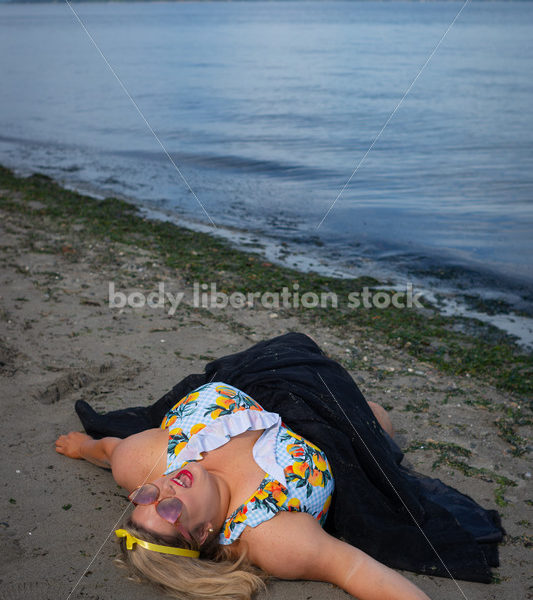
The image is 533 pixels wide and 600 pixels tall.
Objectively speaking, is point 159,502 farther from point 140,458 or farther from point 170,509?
point 140,458

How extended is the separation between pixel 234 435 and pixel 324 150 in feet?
43.4

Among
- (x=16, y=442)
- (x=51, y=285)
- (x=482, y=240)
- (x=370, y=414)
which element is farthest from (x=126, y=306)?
(x=482, y=240)

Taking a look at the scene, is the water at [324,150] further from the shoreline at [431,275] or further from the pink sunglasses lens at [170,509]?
the pink sunglasses lens at [170,509]

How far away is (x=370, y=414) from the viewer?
3607 mm

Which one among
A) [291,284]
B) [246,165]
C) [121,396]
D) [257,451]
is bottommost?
[121,396]

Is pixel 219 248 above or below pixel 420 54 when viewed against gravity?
below

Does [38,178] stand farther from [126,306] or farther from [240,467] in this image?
[240,467]

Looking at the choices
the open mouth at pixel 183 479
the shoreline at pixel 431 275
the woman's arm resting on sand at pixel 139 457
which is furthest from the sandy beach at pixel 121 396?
the shoreline at pixel 431 275

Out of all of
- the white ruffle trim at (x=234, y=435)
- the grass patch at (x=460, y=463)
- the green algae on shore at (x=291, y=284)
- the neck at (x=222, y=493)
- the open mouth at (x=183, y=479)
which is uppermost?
the green algae on shore at (x=291, y=284)

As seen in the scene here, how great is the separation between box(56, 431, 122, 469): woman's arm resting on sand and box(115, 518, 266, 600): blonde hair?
2.95 feet

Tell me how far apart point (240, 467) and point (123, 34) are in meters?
59.7

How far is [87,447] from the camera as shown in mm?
3713

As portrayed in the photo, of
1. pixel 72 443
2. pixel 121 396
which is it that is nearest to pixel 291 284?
pixel 121 396

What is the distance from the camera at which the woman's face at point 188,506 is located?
2652 mm
